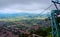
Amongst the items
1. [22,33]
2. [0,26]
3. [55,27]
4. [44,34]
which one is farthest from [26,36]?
[55,27]

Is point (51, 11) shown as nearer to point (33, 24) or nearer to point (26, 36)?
point (26, 36)

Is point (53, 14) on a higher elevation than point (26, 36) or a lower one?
higher

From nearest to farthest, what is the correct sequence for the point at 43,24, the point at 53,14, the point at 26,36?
the point at 53,14
the point at 26,36
the point at 43,24

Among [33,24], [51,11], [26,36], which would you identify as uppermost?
[51,11]

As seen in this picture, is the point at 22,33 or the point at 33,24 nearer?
the point at 22,33

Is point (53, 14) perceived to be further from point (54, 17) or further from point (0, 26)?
point (0, 26)


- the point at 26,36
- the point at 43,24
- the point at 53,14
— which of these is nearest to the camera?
the point at 53,14

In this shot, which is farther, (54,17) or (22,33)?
(22,33)

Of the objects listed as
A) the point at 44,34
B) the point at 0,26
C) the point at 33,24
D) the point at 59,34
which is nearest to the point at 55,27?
the point at 59,34

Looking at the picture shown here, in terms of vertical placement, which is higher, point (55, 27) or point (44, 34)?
point (55, 27)
